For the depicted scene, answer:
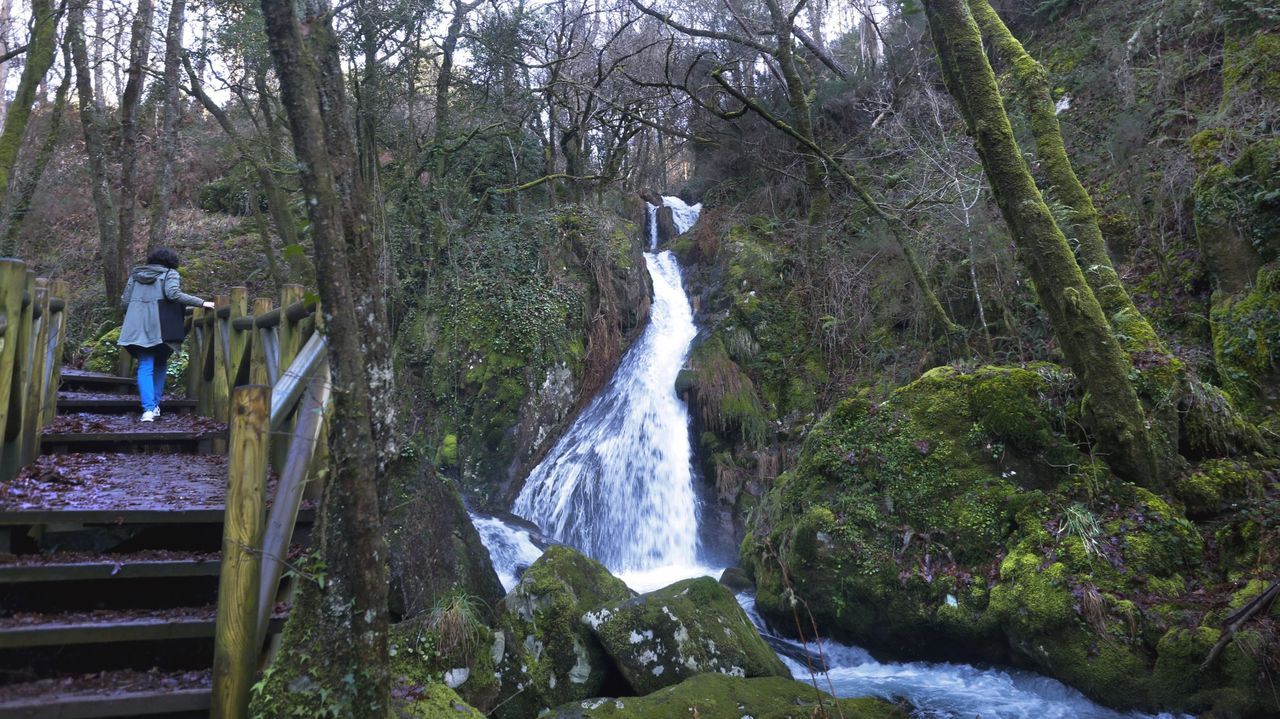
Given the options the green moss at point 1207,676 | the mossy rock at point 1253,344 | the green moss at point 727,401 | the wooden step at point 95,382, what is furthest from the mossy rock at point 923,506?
the wooden step at point 95,382

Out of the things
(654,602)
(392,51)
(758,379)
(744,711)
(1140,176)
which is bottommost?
(744,711)

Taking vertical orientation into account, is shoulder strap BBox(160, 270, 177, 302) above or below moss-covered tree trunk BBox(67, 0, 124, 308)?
below

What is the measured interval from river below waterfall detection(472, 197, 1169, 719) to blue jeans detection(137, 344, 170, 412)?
12.7 ft

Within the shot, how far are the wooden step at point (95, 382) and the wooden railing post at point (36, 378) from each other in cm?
198

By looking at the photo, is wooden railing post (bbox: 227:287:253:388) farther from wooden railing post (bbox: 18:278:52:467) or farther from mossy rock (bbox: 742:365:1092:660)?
mossy rock (bbox: 742:365:1092:660)

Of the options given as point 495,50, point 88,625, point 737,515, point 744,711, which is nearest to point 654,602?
point 744,711

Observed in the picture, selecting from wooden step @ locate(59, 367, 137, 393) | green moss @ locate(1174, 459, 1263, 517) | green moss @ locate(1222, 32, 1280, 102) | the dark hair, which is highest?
green moss @ locate(1222, 32, 1280, 102)

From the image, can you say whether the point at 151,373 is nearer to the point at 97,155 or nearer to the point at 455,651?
the point at 455,651

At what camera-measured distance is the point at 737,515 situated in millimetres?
9930

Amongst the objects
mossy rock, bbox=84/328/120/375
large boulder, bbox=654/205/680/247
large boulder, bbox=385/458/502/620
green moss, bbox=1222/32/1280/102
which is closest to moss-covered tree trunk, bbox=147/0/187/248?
mossy rock, bbox=84/328/120/375

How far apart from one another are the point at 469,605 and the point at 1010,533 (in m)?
4.71

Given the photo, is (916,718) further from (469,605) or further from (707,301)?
(707,301)

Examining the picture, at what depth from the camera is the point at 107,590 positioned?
3336 mm

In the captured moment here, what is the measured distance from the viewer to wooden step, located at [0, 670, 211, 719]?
2.66 metres
